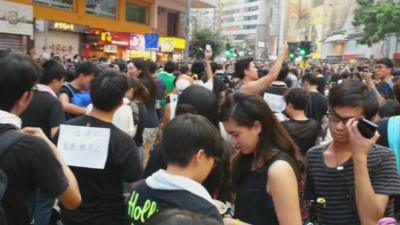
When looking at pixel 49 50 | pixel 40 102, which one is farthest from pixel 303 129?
→ pixel 49 50

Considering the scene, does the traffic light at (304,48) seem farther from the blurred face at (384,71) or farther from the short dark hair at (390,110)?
the short dark hair at (390,110)

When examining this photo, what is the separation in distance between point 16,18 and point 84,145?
1878cm

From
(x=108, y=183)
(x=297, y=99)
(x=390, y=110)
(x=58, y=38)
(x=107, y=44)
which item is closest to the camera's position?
(x=108, y=183)

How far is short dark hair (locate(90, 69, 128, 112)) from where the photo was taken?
11.8 ft

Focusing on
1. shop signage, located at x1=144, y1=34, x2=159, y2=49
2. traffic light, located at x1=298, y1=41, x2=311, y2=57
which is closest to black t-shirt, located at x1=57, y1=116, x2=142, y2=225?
shop signage, located at x1=144, y1=34, x2=159, y2=49

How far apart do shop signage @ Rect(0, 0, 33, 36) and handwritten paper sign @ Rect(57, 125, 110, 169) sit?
1790cm

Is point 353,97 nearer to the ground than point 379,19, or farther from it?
nearer to the ground

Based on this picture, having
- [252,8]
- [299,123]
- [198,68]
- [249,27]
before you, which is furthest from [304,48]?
[249,27]

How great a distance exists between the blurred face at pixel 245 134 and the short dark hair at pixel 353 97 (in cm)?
46

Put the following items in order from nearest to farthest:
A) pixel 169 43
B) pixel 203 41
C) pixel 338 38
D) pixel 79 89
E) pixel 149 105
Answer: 1. pixel 79 89
2. pixel 149 105
3. pixel 169 43
4. pixel 203 41
5. pixel 338 38

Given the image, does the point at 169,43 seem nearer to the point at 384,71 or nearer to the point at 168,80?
the point at 168,80

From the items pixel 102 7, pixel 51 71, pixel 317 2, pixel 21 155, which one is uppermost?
pixel 317 2

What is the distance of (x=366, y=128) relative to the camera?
2.35m

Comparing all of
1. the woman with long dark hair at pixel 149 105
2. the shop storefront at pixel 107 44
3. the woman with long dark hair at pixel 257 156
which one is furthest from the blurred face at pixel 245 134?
the shop storefront at pixel 107 44
